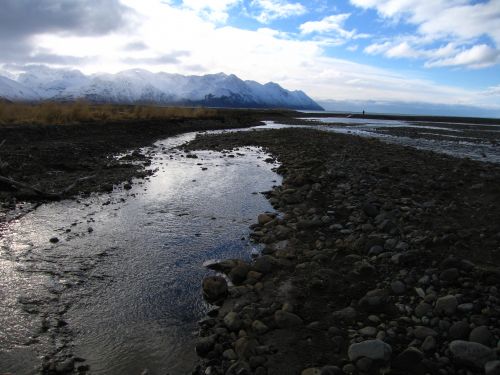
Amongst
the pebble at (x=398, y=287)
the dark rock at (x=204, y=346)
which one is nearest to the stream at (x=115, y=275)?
the dark rock at (x=204, y=346)

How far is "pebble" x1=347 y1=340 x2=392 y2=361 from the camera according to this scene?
4.25 m

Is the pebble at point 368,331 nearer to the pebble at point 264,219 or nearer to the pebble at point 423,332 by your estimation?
the pebble at point 423,332

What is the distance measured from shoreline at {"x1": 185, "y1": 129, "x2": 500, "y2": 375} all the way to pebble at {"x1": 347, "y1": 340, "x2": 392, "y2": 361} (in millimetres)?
11

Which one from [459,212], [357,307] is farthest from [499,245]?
[357,307]

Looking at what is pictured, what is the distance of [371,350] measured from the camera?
14.2 feet

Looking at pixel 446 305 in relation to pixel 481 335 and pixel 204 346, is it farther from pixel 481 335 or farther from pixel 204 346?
pixel 204 346

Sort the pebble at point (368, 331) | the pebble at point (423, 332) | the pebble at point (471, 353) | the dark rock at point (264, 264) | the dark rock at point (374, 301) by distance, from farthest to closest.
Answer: the dark rock at point (264, 264), the dark rock at point (374, 301), the pebble at point (368, 331), the pebble at point (423, 332), the pebble at point (471, 353)

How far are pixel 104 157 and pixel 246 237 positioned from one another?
547 inches

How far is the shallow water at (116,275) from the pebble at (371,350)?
1998mm

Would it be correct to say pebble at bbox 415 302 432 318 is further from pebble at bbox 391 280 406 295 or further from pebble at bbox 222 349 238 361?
pebble at bbox 222 349 238 361

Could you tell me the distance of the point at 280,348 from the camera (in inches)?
186

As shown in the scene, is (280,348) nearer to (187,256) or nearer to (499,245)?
(187,256)

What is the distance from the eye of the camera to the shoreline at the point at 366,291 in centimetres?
437

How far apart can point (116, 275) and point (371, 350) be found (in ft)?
15.9
